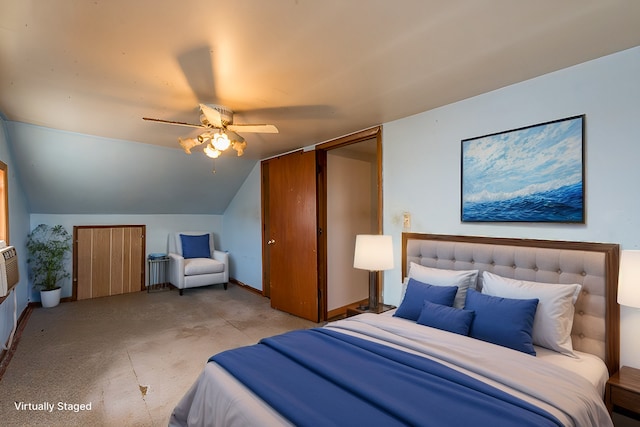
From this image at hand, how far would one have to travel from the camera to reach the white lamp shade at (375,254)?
9.06 ft

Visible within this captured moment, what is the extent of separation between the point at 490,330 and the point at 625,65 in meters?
1.75

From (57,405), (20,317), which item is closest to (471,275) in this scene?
(57,405)

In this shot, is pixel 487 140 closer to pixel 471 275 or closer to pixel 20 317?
pixel 471 275

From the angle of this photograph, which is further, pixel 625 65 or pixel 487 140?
pixel 487 140

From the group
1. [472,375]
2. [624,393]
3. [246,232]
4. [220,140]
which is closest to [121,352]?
[220,140]

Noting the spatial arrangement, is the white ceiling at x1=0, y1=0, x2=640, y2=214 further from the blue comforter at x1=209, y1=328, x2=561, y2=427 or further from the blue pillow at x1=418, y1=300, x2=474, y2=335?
the blue comforter at x1=209, y1=328, x2=561, y2=427

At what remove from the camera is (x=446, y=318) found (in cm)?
197

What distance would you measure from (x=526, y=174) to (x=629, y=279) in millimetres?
846

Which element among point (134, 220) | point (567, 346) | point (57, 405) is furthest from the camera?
point (134, 220)

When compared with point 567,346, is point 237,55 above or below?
above

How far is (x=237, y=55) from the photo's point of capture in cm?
181

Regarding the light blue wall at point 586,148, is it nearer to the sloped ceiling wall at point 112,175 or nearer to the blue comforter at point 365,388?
the blue comforter at point 365,388

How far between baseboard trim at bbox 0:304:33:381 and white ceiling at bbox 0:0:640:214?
225 cm

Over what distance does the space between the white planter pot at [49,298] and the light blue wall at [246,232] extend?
2569 mm
